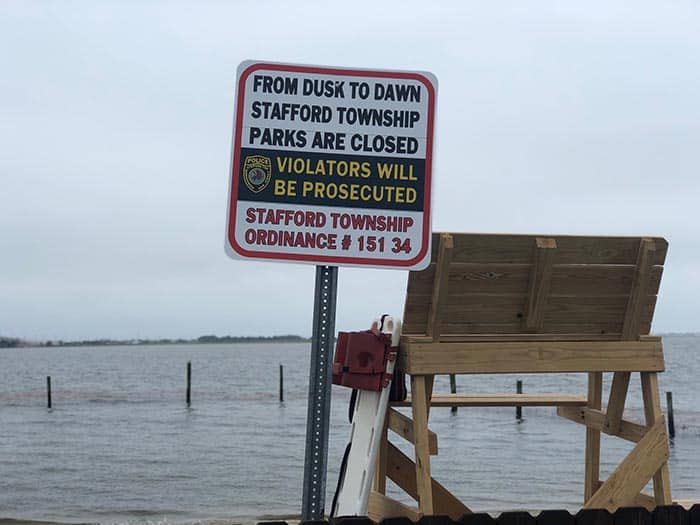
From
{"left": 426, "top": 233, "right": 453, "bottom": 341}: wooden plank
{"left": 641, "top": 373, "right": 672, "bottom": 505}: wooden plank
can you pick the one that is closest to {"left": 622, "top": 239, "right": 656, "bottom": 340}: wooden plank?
{"left": 641, "top": 373, "right": 672, "bottom": 505}: wooden plank

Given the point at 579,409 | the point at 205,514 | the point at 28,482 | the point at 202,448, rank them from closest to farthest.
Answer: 1. the point at 579,409
2. the point at 205,514
3. the point at 28,482
4. the point at 202,448

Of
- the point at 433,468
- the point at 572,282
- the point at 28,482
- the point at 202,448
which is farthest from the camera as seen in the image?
the point at 202,448

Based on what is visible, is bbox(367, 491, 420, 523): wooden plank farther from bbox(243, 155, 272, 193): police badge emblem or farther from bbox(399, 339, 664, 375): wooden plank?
bbox(243, 155, 272, 193): police badge emblem

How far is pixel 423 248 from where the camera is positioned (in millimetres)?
4043

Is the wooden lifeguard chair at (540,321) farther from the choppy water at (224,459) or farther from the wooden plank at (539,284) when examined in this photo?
the choppy water at (224,459)

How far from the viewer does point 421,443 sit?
5.24 meters

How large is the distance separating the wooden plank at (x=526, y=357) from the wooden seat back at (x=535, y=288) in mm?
104

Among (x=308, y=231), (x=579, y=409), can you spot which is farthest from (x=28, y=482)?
(x=308, y=231)

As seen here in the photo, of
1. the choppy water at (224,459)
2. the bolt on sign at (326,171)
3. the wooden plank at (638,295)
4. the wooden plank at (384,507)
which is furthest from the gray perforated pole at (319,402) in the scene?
the choppy water at (224,459)

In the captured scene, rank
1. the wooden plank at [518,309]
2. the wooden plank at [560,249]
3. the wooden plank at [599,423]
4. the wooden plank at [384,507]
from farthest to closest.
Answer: the wooden plank at [599,423]
the wooden plank at [384,507]
the wooden plank at [518,309]
the wooden plank at [560,249]

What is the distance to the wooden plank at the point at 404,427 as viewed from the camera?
214 inches

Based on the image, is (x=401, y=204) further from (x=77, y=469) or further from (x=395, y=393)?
(x=77, y=469)

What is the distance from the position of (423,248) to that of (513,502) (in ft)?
39.5

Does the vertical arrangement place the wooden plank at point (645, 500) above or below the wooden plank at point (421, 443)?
below
